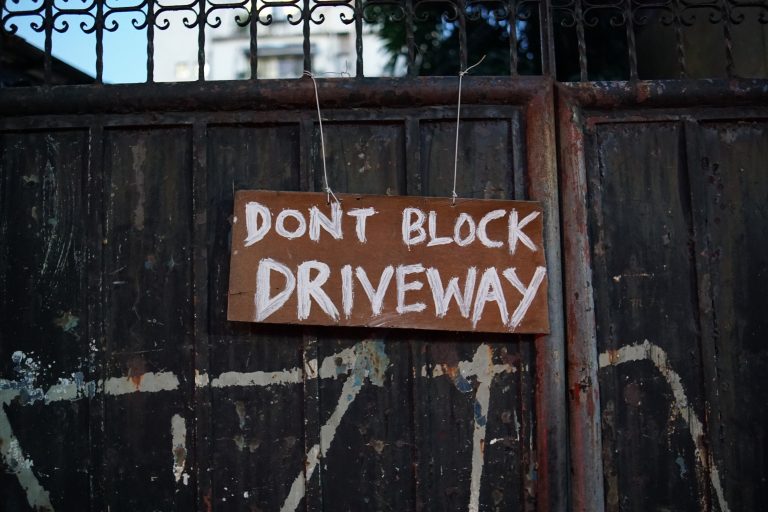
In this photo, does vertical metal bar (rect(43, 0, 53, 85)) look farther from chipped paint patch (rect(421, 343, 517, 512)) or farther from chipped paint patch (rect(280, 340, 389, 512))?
chipped paint patch (rect(421, 343, 517, 512))

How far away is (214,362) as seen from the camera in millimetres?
2258

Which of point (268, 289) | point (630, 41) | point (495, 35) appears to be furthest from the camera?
point (495, 35)

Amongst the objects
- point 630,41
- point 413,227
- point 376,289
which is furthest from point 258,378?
point 630,41

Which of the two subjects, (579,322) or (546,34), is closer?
(579,322)

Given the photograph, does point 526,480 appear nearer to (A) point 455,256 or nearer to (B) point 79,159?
(A) point 455,256

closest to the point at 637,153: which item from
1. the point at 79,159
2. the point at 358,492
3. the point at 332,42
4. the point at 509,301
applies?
the point at 509,301

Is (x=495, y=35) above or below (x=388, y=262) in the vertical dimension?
above

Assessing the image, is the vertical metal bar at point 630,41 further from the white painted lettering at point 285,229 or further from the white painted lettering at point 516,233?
the white painted lettering at point 285,229

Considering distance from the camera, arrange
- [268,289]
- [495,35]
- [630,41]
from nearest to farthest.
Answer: [268,289] < [630,41] < [495,35]

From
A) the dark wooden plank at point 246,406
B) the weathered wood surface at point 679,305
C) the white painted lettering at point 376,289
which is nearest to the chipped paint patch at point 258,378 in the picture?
the dark wooden plank at point 246,406

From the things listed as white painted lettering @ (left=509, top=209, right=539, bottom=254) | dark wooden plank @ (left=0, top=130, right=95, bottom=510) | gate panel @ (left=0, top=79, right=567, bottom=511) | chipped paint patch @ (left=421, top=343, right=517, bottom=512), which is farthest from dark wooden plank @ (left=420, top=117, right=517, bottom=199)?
dark wooden plank @ (left=0, top=130, right=95, bottom=510)

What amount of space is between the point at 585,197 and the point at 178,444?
1.58 meters

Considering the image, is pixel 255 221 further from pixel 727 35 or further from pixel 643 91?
pixel 727 35

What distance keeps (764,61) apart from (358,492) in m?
2.25
